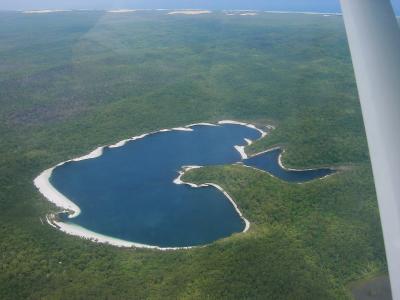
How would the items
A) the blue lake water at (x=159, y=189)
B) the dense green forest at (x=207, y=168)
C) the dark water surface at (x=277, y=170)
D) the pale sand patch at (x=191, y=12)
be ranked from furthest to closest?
the pale sand patch at (x=191, y=12)
the dark water surface at (x=277, y=170)
the blue lake water at (x=159, y=189)
the dense green forest at (x=207, y=168)

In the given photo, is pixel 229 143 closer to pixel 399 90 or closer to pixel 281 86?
pixel 281 86

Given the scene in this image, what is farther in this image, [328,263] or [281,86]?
[281,86]

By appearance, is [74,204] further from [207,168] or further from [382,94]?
[382,94]

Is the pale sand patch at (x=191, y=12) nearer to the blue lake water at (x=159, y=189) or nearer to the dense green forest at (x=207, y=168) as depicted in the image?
the dense green forest at (x=207, y=168)

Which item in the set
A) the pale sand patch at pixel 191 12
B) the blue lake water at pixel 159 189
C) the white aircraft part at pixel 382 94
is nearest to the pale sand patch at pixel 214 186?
the blue lake water at pixel 159 189

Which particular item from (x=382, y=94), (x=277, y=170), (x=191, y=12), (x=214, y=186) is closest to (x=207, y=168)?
(x=214, y=186)

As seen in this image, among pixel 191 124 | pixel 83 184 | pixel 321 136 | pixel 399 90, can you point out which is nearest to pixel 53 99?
pixel 191 124
